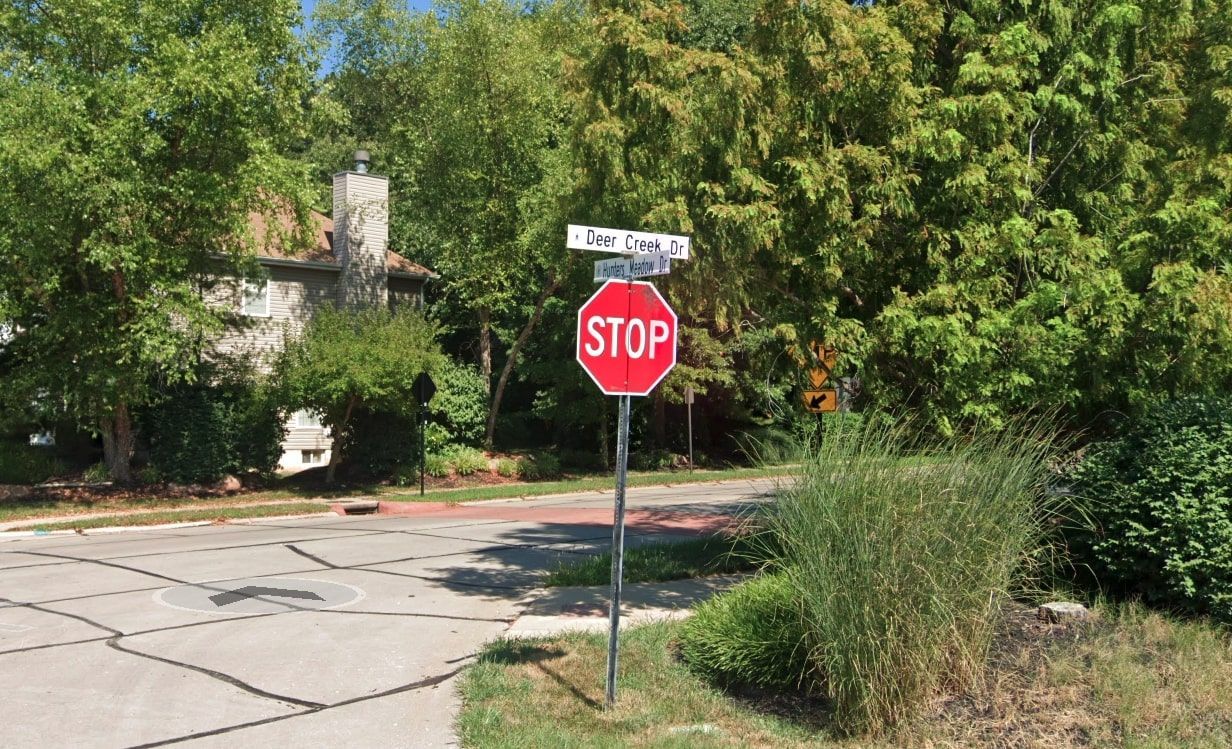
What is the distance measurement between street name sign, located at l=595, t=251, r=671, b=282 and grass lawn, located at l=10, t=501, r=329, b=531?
13.7m

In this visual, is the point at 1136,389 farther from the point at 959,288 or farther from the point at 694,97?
the point at 694,97

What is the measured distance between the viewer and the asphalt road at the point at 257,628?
6.55 m

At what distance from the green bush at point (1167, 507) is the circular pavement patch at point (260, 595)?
698 cm

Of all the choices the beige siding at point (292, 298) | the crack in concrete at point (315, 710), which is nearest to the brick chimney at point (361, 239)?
the beige siding at point (292, 298)

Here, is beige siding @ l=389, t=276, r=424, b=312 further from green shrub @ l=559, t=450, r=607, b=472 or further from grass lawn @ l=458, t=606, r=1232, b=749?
grass lawn @ l=458, t=606, r=1232, b=749

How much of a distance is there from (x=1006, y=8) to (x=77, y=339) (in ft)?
59.0

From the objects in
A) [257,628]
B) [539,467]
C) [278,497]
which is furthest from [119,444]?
[257,628]

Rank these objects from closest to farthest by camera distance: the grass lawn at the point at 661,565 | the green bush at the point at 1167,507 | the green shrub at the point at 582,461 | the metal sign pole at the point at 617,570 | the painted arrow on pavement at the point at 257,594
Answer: the metal sign pole at the point at 617,570 < the green bush at the point at 1167,507 < the painted arrow on pavement at the point at 257,594 < the grass lawn at the point at 661,565 < the green shrub at the point at 582,461

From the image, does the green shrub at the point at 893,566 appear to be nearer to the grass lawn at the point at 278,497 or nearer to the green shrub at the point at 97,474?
the grass lawn at the point at 278,497

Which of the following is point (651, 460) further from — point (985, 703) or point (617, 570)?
point (985, 703)

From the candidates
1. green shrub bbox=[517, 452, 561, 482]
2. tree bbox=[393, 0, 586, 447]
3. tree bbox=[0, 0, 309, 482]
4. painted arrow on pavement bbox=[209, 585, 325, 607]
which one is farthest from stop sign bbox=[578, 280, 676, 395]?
green shrub bbox=[517, 452, 561, 482]

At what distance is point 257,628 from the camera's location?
9.18m

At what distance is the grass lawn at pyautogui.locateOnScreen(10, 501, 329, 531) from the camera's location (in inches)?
683

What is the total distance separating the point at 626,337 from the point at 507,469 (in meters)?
20.8
